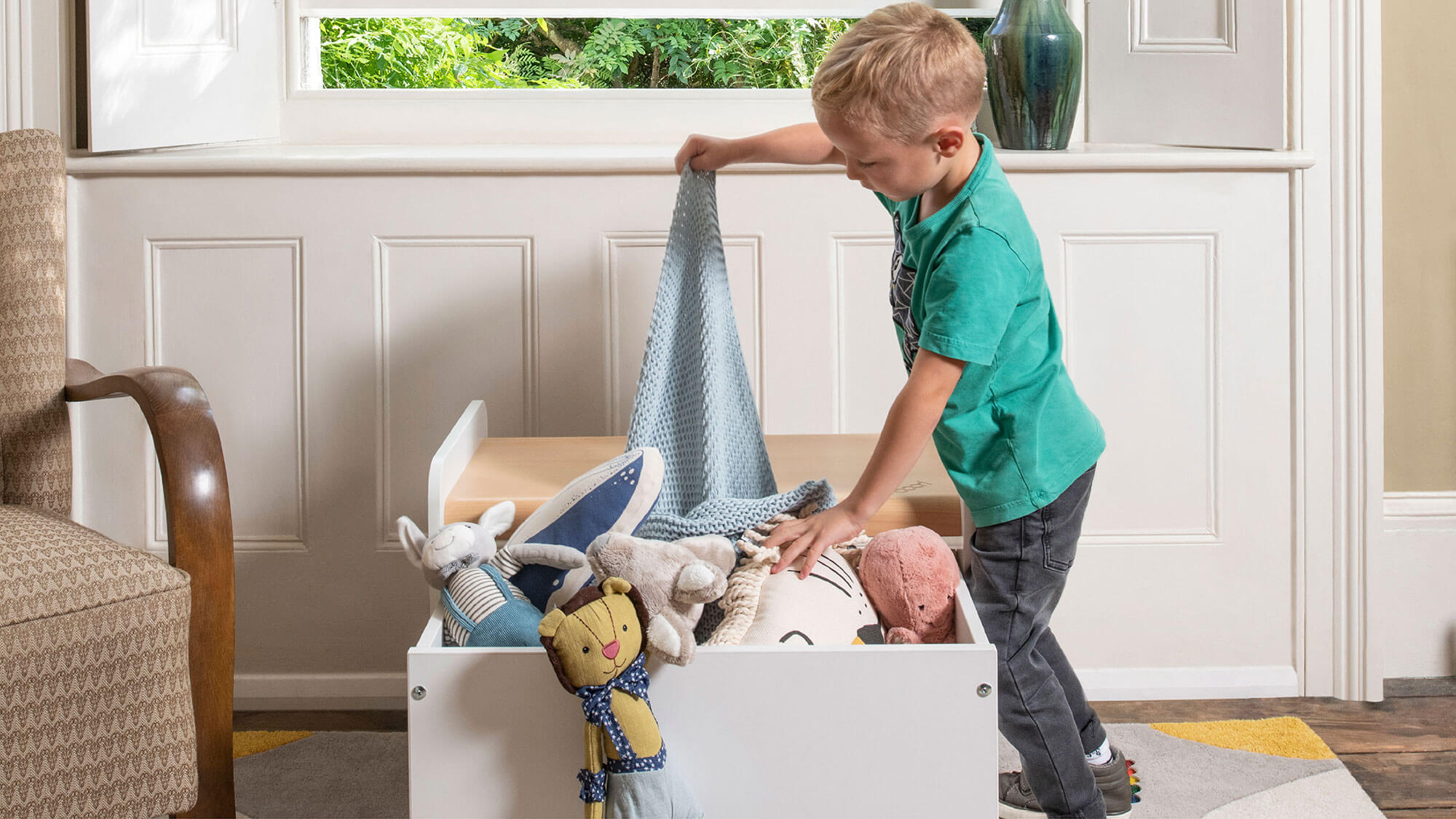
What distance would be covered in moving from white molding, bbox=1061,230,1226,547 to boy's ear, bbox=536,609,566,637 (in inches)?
39.4

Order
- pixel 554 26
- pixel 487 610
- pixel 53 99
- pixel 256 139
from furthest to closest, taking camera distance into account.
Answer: pixel 554 26 → pixel 256 139 → pixel 53 99 → pixel 487 610

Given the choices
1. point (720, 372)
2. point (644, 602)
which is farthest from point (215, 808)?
point (720, 372)

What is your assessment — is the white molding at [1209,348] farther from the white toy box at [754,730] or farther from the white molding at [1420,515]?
the white toy box at [754,730]

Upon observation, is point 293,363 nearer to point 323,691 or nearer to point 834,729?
point 323,691

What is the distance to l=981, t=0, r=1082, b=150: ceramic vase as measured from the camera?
1.58 meters

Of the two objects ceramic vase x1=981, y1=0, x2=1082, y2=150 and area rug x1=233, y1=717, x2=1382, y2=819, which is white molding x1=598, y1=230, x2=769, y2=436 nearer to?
ceramic vase x1=981, y1=0, x2=1082, y2=150

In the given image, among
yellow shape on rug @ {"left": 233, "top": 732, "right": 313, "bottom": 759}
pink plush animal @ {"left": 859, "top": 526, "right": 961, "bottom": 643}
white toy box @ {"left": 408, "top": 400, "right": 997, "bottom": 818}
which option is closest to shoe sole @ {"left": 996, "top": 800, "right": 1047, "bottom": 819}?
pink plush animal @ {"left": 859, "top": 526, "right": 961, "bottom": 643}

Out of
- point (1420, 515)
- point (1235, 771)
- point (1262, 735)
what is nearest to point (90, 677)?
point (1235, 771)

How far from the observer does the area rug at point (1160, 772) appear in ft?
4.24

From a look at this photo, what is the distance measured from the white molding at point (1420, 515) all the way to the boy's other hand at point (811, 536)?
3.59 feet

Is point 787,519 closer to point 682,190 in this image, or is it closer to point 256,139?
point 682,190

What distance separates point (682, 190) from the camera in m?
→ 1.26

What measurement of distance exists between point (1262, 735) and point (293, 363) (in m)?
1.39

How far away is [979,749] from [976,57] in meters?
0.56
